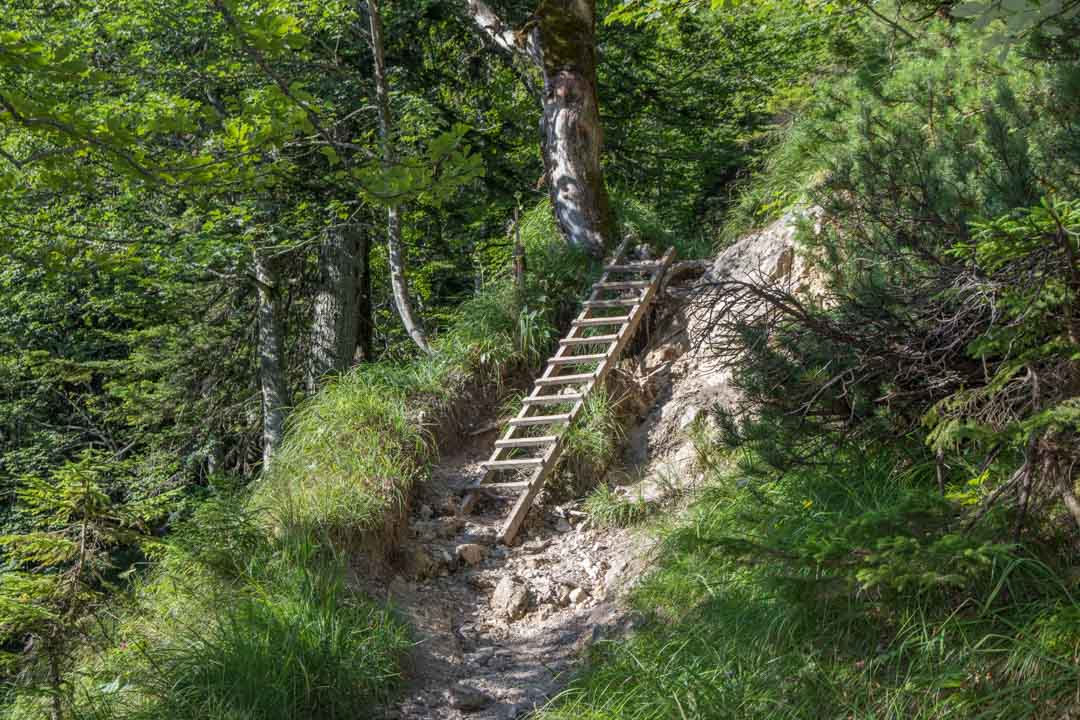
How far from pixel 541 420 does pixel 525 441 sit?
206 mm

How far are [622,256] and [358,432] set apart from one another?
3.22 m

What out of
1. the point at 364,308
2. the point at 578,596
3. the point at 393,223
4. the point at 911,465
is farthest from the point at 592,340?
the point at 364,308

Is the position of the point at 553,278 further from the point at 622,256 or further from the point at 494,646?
the point at 494,646

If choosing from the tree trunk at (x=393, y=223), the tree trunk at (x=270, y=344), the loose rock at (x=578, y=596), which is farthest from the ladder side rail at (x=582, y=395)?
the tree trunk at (x=270, y=344)

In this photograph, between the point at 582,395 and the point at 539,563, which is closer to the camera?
the point at 539,563

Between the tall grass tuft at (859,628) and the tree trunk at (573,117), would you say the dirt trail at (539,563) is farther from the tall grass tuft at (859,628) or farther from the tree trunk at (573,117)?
the tree trunk at (573,117)

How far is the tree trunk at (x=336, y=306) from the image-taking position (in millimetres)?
9992

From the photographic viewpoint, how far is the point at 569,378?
7.32 meters

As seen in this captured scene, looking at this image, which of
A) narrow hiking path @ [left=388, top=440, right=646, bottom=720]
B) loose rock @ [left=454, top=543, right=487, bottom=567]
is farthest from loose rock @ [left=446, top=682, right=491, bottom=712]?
loose rock @ [left=454, top=543, right=487, bottom=567]

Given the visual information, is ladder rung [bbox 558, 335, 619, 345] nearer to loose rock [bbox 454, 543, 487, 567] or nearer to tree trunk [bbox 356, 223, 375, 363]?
loose rock [bbox 454, 543, 487, 567]

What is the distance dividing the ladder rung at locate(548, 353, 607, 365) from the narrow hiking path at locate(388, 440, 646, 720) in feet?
A: 3.51

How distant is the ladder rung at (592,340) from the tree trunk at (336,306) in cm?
315

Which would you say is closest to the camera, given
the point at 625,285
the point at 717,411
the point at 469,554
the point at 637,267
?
the point at 717,411

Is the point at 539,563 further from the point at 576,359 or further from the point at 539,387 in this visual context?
the point at 576,359
